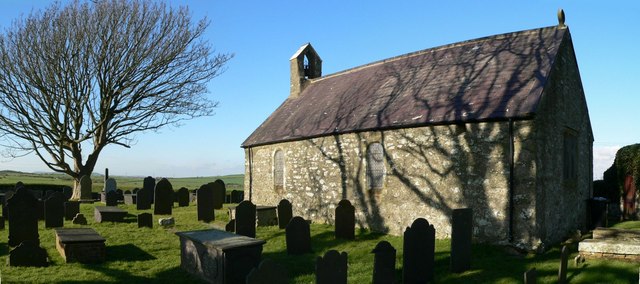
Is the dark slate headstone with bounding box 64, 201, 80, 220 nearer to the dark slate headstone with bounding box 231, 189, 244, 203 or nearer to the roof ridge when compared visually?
the dark slate headstone with bounding box 231, 189, 244, 203

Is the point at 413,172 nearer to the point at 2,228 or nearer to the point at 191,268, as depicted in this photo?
the point at 191,268

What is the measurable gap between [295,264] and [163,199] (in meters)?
9.28

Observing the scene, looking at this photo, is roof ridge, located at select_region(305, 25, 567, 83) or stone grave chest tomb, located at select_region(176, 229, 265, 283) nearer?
stone grave chest tomb, located at select_region(176, 229, 265, 283)

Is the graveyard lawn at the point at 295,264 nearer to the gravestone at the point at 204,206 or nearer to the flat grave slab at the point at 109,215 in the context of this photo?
the flat grave slab at the point at 109,215

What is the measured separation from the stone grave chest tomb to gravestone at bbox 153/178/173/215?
28.2 feet

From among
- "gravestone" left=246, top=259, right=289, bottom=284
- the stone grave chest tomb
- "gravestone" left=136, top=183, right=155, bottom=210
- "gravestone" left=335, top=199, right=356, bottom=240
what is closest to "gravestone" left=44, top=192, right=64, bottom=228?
"gravestone" left=136, top=183, right=155, bottom=210

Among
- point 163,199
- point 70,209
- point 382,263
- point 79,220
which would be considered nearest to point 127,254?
point 79,220

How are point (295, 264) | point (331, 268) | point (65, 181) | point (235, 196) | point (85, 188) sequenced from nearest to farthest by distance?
point (331, 268) → point (295, 264) → point (85, 188) → point (235, 196) → point (65, 181)

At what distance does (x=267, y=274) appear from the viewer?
6.05 metres

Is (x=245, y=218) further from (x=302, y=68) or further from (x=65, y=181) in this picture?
(x=65, y=181)

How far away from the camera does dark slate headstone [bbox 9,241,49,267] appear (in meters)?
9.34

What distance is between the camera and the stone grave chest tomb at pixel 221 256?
820 centimetres

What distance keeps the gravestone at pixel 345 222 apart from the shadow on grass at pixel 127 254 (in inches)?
195

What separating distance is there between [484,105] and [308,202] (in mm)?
7174
